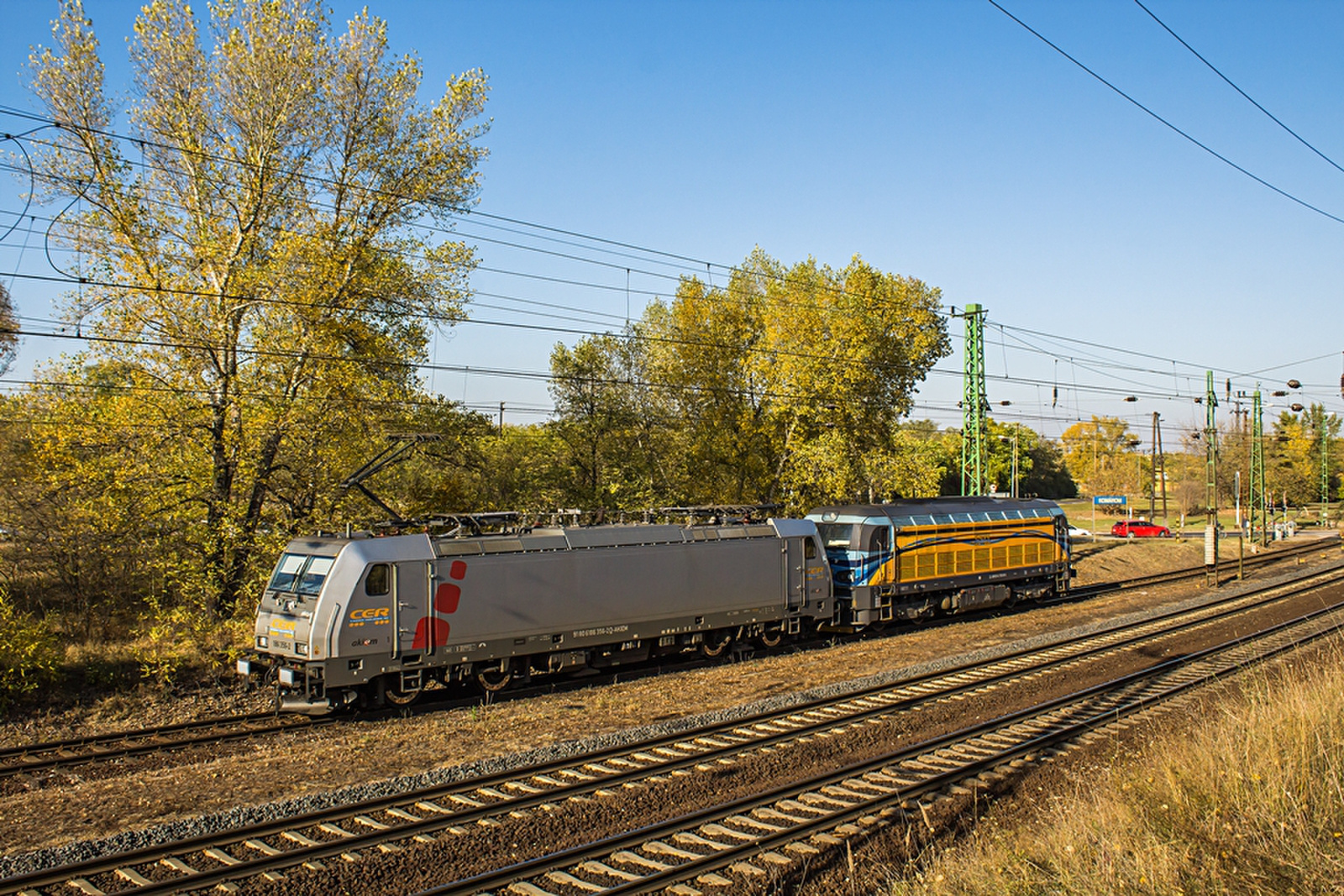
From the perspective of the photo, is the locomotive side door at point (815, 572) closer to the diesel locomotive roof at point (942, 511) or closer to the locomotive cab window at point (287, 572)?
the diesel locomotive roof at point (942, 511)

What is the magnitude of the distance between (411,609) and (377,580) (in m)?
0.75

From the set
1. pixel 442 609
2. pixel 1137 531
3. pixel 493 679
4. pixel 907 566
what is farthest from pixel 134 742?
pixel 1137 531

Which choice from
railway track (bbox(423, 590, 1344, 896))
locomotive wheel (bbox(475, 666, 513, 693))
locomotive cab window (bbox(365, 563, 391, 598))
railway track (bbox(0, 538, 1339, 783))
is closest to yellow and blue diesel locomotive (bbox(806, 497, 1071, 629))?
railway track (bbox(423, 590, 1344, 896))

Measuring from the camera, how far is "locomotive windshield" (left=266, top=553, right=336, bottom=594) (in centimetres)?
1427

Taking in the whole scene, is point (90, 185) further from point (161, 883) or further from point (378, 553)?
point (161, 883)

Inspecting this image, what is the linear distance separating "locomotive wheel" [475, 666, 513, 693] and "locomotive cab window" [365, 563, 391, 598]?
270 centimetres

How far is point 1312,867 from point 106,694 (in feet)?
61.7

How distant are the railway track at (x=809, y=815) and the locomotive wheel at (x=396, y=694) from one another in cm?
727

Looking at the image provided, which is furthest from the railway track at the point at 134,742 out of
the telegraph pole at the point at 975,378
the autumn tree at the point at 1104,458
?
the autumn tree at the point at 1104,458

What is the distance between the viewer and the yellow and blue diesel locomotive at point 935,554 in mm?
22391

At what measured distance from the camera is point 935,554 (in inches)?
942

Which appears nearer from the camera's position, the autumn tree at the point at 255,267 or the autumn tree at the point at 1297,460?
the autumn tree at the point at 255,267

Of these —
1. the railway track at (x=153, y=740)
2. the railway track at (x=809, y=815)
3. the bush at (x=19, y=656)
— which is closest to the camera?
the railway track at (x=809, y=815)

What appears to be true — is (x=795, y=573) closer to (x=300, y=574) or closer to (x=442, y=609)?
(x=442, y=609)
